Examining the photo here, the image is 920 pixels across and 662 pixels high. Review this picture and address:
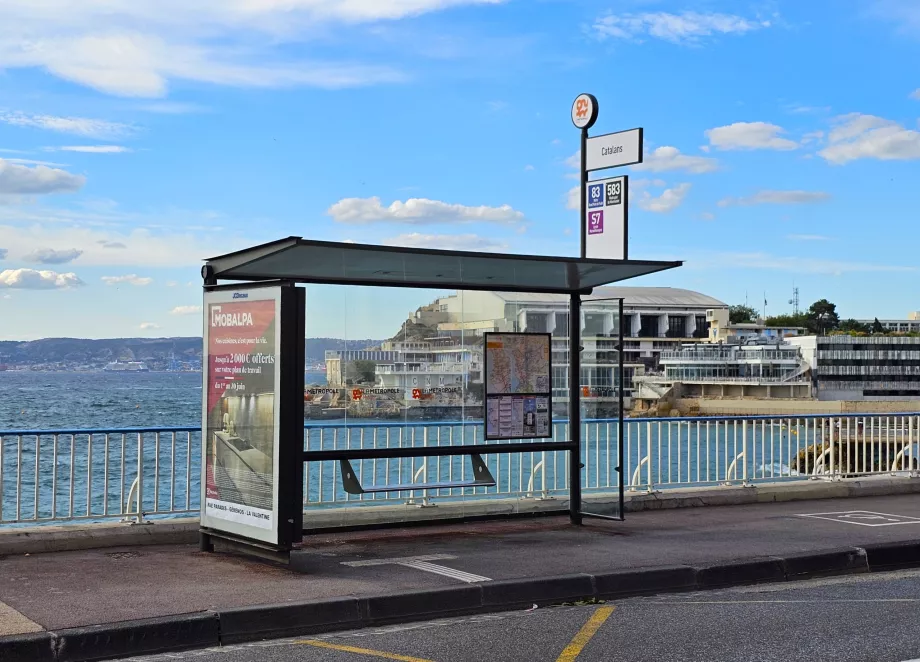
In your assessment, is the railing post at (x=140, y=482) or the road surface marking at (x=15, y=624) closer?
A: the road surface marking at (x=15, y=624)

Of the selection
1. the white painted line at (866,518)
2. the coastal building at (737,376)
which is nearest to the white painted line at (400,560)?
the white painted line at (866,518)


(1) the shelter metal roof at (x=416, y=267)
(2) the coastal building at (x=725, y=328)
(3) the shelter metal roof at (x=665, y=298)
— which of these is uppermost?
(3) the shelter metal roof at (x=665, y=298)

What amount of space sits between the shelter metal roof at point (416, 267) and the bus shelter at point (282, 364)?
13mm

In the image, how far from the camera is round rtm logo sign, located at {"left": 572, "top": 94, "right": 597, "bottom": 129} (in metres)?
13.6

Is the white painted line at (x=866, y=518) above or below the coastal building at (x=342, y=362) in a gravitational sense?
below

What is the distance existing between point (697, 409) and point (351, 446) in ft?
337

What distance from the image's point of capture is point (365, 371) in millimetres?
10875

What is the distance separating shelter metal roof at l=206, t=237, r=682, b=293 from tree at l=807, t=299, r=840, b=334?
625ft

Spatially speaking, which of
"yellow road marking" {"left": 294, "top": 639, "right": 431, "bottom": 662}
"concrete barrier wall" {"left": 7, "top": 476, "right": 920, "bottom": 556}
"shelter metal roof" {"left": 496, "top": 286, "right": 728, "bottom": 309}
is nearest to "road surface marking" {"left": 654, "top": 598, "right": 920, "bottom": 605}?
"yellow road marking" {"left": 294, "top": 639, "right": 431, "bottom": 662}

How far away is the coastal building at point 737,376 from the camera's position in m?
112

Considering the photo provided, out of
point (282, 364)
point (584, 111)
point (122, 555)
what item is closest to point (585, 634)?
point (282, 364)

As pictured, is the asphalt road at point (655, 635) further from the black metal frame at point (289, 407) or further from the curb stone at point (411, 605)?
the black metal frame at point (289, 407)

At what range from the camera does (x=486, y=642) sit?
698cm

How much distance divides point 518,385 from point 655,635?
16.6ft
